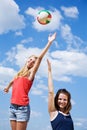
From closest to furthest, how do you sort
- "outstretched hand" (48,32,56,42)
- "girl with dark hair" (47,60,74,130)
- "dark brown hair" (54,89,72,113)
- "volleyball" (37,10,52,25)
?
"girl with dark hair" (47,60,74,130) → "dark brown hair" (54,89,72,113) → "outstretched hand" (48,32,56,42) → "volleyball" (37,10,52,25)

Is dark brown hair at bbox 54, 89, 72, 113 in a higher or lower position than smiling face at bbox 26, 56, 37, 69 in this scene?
lower

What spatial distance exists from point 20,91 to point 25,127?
889mm

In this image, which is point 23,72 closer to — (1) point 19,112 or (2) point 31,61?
(2) point 31,61

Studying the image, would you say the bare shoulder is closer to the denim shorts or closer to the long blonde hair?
the denim shorts

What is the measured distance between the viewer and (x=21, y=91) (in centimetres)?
868

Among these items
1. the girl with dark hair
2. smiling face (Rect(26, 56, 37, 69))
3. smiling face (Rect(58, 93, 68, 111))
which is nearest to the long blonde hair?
smiling face (Rect(26, 56, 37, 69))

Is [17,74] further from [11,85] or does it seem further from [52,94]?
[52,94]

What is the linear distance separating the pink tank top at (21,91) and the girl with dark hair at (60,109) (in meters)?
2.40

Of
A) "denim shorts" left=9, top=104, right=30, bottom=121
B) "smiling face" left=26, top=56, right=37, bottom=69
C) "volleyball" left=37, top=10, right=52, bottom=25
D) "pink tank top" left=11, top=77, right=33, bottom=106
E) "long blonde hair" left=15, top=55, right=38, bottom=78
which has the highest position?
"volleyball" left=37, top=10, right=52, bottom=25

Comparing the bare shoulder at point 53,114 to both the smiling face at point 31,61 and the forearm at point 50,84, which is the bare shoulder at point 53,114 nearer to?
the forearm at point 50,84

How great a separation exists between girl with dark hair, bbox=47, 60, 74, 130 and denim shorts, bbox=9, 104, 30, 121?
2.43m

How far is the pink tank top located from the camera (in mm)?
8648

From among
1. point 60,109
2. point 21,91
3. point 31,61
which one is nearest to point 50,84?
point 60,109

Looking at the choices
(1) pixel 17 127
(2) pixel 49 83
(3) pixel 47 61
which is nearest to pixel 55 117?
(2) pixel 49 83
